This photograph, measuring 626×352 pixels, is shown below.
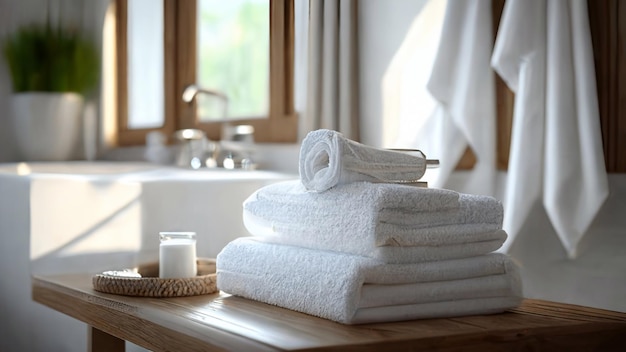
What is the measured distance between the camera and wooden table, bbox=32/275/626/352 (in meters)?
0.87

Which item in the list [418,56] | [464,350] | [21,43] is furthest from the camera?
[21,43]

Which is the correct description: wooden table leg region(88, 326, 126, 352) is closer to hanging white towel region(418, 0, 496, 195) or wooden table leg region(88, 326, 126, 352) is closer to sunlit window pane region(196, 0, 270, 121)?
hanging white towel region(418, 0, 496, 195)

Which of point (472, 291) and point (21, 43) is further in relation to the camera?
point (21, 43)

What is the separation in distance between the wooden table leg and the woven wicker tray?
0.28 m

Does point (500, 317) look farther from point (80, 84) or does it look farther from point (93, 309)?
point (80, 84)

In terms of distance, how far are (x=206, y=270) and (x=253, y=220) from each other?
0.24 m

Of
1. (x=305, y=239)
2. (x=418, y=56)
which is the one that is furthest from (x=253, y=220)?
(x=418, y=56)

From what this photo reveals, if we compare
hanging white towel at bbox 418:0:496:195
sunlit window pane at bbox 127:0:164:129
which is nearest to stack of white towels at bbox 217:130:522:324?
hanging white towel at bbox 418:0:496:195

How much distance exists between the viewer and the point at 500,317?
106cm

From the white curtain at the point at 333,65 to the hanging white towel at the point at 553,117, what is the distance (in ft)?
1.84

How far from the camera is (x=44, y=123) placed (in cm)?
361

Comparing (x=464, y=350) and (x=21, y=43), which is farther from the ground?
(x=21, y=43)

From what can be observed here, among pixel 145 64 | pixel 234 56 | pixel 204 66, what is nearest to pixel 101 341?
pixel 234 56

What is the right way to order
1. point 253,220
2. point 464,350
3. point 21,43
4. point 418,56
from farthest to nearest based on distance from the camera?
point 21,43 < point 418,56 < point 253,220 < point 464,350
